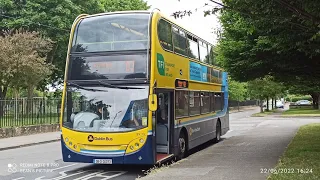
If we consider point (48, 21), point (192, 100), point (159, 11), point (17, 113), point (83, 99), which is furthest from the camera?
point (48, 21)

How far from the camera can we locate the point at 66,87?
10.4 metres

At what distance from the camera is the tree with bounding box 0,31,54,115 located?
24125mm

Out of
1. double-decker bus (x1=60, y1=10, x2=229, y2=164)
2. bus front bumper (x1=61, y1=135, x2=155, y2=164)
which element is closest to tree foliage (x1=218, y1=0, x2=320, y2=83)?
double-decker bus (x1=60, y1=10, x2=229, y2=164)

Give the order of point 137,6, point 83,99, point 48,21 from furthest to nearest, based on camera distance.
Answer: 1. point 137,6
2. point 48,21
3. point 83,99

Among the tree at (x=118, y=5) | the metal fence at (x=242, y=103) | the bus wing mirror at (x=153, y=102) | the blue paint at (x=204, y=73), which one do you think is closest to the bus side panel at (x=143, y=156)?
Result: the bus wing mirror at (x=153, y=102)

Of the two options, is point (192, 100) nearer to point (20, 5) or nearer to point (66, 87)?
point (66, 87)

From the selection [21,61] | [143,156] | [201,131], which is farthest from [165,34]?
[21,61]

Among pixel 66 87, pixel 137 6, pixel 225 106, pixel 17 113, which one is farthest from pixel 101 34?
pixel 137 6

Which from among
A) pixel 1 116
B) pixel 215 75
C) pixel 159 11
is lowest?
pixel 1 116

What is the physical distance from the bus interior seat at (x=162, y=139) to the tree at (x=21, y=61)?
15.5m

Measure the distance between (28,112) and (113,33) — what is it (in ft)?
41.4

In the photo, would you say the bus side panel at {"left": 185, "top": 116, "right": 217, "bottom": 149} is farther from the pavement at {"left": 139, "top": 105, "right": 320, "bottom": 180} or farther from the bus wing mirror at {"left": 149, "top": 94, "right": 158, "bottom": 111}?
the bus wing mirror at {"left": 149, "top": 94, "right": 158, "bottom": 111}

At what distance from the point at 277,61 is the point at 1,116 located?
1309cm

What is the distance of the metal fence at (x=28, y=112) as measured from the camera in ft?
65.5
